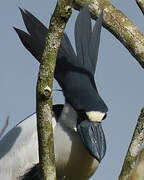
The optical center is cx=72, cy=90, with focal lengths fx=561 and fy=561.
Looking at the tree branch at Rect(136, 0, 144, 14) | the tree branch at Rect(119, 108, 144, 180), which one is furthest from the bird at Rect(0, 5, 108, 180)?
the tree branch at Rect(119, 108, 144, 180)

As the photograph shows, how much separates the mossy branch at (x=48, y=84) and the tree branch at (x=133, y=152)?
0.72 ft

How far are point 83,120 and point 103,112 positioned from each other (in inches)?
4.5

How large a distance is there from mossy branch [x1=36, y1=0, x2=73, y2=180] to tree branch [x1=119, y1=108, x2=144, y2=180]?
0.22 m

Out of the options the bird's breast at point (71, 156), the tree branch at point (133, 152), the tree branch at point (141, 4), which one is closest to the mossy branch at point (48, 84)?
the tree branch at point (133, 152)

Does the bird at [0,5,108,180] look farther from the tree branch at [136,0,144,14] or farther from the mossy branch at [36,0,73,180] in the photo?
the mossy branch at [36,0,73,180]

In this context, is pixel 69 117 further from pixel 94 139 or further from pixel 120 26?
pixel 120 26

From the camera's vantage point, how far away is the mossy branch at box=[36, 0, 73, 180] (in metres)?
1.58

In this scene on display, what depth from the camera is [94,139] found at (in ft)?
7.02

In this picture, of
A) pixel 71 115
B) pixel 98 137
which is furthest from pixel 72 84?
pixel 98 137

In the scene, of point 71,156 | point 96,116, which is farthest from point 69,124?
point 96,116

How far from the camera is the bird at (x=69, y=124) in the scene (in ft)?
7.20

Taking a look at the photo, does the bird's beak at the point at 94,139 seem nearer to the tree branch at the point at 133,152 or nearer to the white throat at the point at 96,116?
the white throat at the point at 96,116

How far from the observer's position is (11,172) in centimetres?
244

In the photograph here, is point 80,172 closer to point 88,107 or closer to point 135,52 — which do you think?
point 88,107
